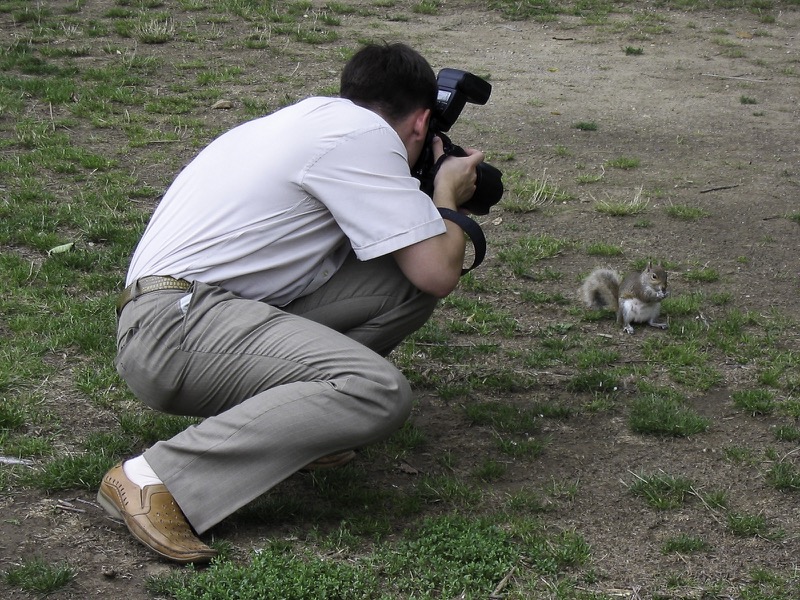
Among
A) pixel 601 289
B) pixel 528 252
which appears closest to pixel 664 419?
pixel 601 289

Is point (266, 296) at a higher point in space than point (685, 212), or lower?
higher

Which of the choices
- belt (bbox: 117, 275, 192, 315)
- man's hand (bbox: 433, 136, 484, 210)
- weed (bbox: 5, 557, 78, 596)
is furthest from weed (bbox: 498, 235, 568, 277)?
weed (bbox: 5, 557, 78, 596)

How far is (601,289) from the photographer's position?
5.55 meters

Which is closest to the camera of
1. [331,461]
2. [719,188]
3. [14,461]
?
[14,461]

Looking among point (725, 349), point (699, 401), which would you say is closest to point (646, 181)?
point (725, 349)

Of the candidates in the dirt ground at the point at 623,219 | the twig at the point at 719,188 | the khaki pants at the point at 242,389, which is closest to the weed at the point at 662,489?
the dirt ground at the point at 623,219

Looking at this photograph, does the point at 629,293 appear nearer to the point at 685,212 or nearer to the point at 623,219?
the point at 623,219

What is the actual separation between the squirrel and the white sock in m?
2.81

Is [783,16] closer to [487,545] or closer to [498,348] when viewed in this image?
[498,348]

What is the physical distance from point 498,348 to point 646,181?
299cm

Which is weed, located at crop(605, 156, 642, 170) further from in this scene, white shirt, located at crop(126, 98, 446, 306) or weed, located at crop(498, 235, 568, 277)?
white shirt, located at crop(126, 98, 446, 306)

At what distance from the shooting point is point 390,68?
3635mm

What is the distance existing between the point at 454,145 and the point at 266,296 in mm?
974

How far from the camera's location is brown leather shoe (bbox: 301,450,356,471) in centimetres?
386
